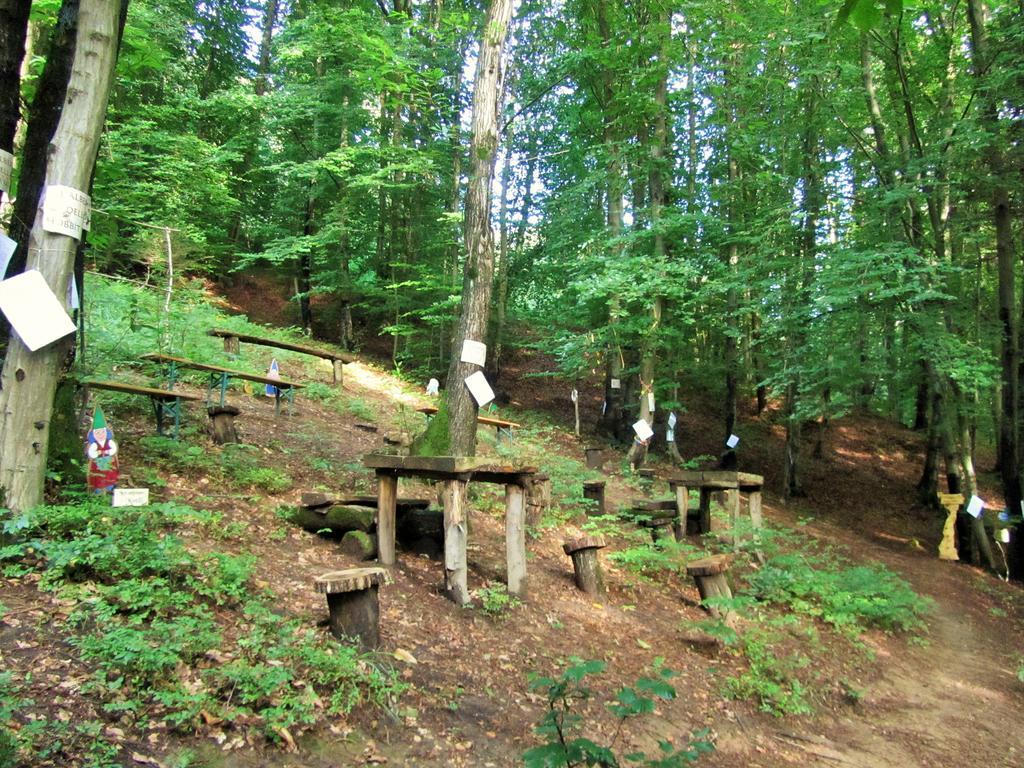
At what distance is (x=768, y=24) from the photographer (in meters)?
A: 11.6

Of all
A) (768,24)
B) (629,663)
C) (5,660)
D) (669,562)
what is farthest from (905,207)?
(5,660)

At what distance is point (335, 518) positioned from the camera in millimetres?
5500

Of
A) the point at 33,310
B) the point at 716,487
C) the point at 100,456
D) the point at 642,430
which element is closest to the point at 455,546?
the point at 100,456

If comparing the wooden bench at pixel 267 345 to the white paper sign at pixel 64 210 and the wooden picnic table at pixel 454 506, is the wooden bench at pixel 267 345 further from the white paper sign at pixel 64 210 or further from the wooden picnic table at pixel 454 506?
the white paper sign at pixel 64 210

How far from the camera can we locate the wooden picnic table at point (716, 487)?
8.13 metres

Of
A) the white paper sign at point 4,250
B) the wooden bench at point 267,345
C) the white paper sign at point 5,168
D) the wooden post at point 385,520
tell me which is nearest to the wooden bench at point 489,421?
the wooden post at point 385,520

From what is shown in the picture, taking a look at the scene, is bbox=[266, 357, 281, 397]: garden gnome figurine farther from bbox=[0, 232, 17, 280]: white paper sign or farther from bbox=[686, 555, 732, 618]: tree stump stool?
bbox=[686, 555, 732, 618]: tree stump stool

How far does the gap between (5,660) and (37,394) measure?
150 centimetres

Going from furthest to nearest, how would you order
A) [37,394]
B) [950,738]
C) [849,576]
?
[849,576], [950,738], [37,394]

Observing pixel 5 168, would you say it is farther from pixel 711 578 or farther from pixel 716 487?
pixel 716 487

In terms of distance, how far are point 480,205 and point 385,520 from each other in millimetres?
3594

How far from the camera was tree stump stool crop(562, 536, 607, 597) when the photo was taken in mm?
6047

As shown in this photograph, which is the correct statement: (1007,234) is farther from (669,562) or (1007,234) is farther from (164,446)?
(164,446)

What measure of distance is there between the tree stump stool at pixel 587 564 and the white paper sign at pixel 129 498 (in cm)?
370
